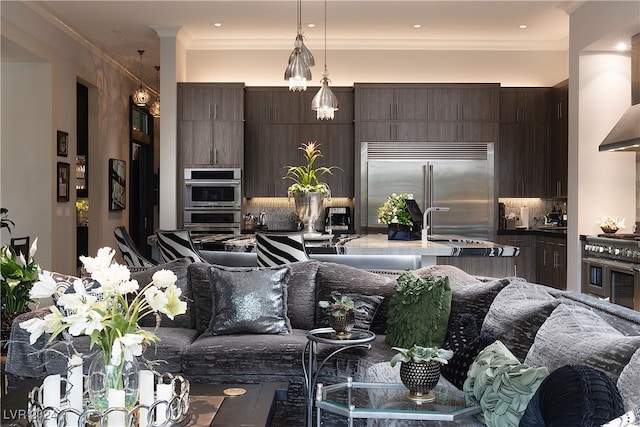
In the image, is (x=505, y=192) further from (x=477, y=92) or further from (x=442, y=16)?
Answer: (x=442, y=16)

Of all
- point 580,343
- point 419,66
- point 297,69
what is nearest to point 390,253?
point 297,69

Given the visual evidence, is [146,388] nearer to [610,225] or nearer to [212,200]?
[610,225]

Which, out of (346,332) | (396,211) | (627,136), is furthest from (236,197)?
(346,332)

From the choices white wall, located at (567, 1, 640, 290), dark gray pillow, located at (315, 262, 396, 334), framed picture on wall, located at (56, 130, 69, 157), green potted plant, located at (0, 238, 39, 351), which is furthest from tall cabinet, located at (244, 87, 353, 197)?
green potted plant, located at (0, 238, 39, 351)

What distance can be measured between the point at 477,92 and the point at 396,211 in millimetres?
3381

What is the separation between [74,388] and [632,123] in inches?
204

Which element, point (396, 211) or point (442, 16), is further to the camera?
point (442, 16)

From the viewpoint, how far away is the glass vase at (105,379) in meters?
1.92

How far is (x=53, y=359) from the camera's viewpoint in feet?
11.2

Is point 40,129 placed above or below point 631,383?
above

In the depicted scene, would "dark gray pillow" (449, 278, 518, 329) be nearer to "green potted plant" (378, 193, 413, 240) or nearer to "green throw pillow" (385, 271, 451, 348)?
"green throw pillow" (385, 271, 451, 348)

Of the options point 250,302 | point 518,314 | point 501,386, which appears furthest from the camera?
point 250,302

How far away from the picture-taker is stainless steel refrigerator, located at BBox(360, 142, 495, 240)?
7969 mm

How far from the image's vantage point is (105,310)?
188 cm
